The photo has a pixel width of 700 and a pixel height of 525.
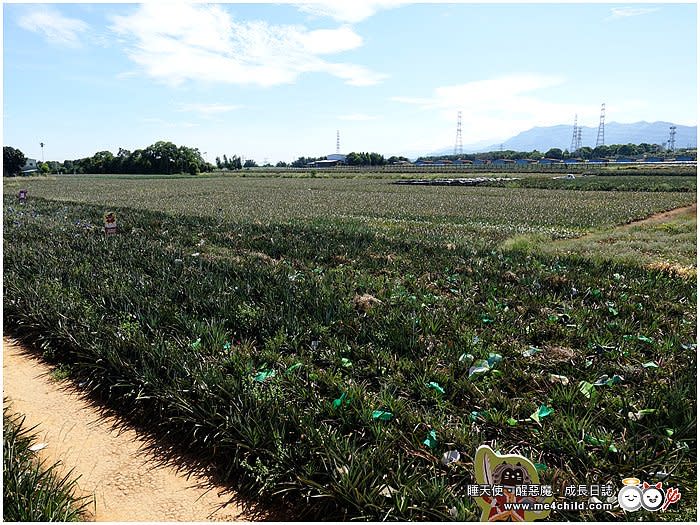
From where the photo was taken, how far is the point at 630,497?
8.53 feet

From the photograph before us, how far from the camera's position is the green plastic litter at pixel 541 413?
10.8ft

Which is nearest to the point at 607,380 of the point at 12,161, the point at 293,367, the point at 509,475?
the point at 509,475

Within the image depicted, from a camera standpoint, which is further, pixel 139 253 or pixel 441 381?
pixel 139 253

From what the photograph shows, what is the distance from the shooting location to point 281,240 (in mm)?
10219

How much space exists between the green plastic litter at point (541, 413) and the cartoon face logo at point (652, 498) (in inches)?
28.6

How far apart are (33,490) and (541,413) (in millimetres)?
3350

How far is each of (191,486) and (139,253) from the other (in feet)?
21.0

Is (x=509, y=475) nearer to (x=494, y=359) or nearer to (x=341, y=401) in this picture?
(x=341, y=401)

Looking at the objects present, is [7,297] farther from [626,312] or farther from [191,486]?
[626,312]

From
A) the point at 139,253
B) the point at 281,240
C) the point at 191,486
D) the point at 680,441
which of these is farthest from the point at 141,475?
the point at 281,240

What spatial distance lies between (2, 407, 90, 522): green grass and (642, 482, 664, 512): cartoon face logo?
10.8ft

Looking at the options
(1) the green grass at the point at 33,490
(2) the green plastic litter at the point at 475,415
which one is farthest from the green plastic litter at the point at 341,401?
(1) the green grass at the point at 33,490

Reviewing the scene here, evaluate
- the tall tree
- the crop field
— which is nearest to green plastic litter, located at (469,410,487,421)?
the crop field

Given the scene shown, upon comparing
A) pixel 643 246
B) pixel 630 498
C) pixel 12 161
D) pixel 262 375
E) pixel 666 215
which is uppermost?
pixel 12 161
